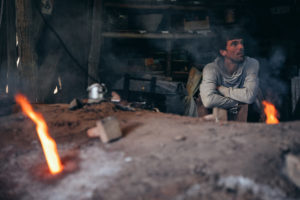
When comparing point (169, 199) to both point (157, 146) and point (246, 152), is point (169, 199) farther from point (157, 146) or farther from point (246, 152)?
point (246, 152)

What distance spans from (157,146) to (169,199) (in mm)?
794

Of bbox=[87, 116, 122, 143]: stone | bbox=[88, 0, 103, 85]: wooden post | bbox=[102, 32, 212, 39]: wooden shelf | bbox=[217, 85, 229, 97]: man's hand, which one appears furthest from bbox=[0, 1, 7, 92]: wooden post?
bbox=[217, 85, 229, 97]: man's hand

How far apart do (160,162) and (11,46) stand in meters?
5.00

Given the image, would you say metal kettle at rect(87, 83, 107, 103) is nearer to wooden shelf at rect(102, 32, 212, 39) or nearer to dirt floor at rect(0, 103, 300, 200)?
dirt floor at rect(0, 103, 300, 200)

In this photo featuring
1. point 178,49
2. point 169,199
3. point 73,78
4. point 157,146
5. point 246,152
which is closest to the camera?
point 169,199

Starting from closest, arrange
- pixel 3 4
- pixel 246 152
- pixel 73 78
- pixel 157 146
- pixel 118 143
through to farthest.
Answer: pixel 246 152 < pixel 157 146 < pixel 118 143 < pixel 3 4 < pixel 73 78

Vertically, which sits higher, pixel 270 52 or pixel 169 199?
pixel 270 52

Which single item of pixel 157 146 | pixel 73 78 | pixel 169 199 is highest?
pixel 73 78

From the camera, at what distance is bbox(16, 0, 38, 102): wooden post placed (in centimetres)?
469

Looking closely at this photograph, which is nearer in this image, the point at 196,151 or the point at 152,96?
the point at 196,151

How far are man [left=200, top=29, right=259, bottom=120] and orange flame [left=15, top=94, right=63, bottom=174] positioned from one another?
2943 mm

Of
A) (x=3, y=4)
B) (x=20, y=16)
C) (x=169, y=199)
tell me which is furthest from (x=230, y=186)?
(x=3, y=4)

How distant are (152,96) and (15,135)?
3.98 meters

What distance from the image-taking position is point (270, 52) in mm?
6309
